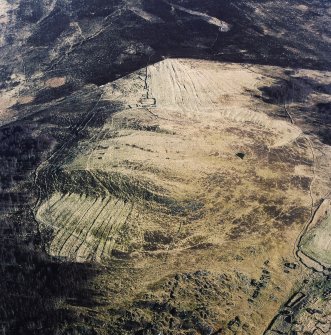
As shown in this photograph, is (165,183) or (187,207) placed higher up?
(165,183)

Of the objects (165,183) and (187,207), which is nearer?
(187,207)

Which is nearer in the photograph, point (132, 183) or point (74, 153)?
point (132, 183)

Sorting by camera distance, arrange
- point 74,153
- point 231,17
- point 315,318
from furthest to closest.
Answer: point 231,17
point 74,153
point 315,318

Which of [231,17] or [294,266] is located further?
[231,17]

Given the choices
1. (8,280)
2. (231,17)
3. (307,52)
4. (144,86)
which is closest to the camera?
(8,280)

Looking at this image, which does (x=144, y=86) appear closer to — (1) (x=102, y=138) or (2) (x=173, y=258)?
(1) (x=102, y=138)

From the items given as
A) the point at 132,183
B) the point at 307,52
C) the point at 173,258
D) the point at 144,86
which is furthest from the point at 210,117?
the point at 307,52

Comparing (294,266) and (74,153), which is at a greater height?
(74,153)

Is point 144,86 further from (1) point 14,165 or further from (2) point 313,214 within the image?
(2) point 313,214

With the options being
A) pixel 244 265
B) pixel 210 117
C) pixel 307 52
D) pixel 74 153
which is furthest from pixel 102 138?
pixel 307 52
